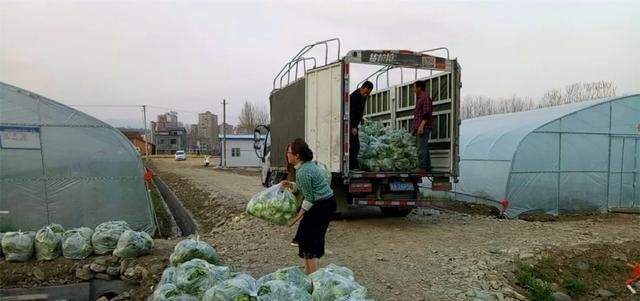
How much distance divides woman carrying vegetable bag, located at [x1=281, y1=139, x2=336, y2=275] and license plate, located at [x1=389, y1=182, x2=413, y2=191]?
418cm

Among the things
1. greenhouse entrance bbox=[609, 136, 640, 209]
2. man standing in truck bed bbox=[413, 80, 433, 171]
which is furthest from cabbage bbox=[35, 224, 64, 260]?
greenhouse entrance bbox=[609, 136, 640, 209]

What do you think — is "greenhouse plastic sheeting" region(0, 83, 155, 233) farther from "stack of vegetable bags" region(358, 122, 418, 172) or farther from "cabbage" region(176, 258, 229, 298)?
"cabbage" region(176, 258, 229, 298)

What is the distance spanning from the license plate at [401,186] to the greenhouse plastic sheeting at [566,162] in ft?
15.6

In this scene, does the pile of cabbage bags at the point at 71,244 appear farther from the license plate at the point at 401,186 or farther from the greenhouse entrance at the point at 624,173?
the greenhouse entrance at the point at 624,173

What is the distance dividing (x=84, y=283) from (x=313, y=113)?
16.8 ft

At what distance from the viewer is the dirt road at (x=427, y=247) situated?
5656 millimetres

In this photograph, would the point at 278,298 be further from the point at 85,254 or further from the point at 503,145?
the point at 503,145

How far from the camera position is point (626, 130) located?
543 inches

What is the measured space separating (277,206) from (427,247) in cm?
305

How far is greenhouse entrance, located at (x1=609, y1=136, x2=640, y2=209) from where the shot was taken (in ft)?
44.7

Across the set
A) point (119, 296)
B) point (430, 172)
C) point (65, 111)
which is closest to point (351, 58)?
point (430, 172)

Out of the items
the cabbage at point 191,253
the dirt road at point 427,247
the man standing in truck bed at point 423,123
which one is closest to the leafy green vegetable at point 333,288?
the dirt road at point 427,247

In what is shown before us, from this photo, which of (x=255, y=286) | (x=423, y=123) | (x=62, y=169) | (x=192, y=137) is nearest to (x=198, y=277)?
(x=255, y=286)

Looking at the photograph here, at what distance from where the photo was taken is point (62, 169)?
962 cm
